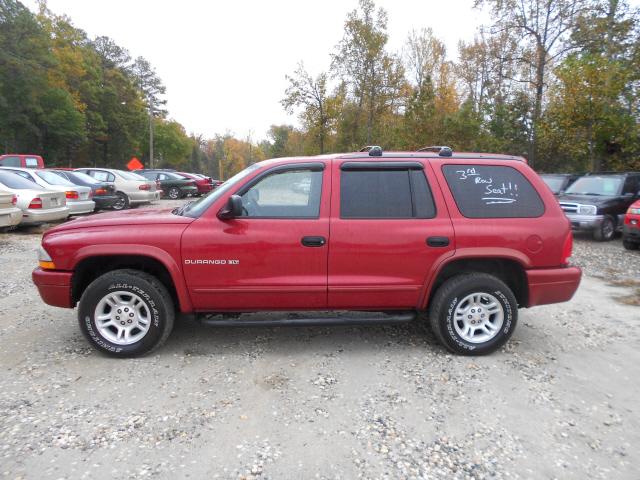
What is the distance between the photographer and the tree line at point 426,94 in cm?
1652

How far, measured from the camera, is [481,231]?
373 centimetres

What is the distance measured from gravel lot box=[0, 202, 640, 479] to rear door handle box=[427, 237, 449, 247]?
103cm

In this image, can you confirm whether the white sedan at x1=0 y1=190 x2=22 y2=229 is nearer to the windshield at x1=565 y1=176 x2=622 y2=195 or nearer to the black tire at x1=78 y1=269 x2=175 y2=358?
the black tire at x1=78 y1=269 x2=175 y2=358

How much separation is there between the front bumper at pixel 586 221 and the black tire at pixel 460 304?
7.87 metres

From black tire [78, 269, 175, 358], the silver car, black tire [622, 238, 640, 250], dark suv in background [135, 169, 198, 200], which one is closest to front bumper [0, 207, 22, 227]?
the silver car

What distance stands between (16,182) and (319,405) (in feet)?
33.9

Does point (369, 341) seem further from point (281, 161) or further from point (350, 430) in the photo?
point (281, 161)

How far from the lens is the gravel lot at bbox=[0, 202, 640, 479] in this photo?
250 centimetres

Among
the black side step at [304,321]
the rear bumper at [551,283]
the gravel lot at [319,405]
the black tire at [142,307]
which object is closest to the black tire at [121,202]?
the gravel lot at [319,405]

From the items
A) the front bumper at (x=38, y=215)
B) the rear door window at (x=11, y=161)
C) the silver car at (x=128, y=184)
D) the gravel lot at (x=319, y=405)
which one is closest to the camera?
the gravel lot at (x=319, y=405)

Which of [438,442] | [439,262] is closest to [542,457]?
[438,442]

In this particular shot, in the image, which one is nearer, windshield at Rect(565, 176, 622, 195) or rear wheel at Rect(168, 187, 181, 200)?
windshield at Rect(565, 176, 622, 195)

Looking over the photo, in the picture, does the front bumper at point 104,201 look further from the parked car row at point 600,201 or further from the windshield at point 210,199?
the parked car row at point 600,201

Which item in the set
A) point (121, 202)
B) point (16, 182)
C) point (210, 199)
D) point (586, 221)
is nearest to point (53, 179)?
point (16, 182)
